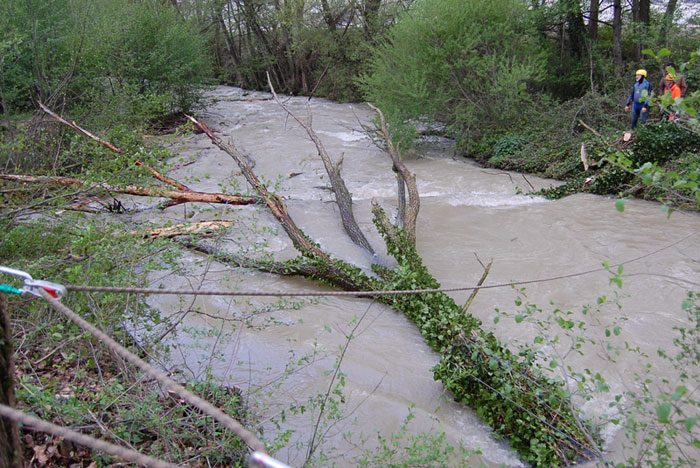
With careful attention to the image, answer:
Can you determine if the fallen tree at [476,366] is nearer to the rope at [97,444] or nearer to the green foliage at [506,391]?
the green foliage at [506,391]

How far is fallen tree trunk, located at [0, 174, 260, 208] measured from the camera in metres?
6.35

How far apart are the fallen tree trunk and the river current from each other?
1.41 ft

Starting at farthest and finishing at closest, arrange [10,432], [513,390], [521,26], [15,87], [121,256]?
[521,26], [15,87], [121,256], [513,390], [10,432]

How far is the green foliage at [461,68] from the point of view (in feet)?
45.5

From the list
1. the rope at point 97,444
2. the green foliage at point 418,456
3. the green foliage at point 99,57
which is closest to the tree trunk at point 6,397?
the rope at point 97,444

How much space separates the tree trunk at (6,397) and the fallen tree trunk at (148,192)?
4.13 meters

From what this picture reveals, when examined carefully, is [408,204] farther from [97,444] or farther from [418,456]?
[97,444]

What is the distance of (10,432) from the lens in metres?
1.92

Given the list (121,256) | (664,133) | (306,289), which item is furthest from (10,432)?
(664,133)

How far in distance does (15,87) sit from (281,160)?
6.45m

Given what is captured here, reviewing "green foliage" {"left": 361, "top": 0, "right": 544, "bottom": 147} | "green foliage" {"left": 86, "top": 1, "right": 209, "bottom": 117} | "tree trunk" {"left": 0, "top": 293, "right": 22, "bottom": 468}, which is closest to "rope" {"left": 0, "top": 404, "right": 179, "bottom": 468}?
"tree trunk" {"left": 0, "top": 293, "right": 22, "bottom": 468}

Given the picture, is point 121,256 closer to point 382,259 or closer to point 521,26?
point 382,259

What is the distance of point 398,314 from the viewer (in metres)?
6.39

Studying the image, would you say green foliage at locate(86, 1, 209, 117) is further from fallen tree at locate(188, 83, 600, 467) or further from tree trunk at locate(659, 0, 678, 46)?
tree trunk at locate(659, 0, 678, 46)
